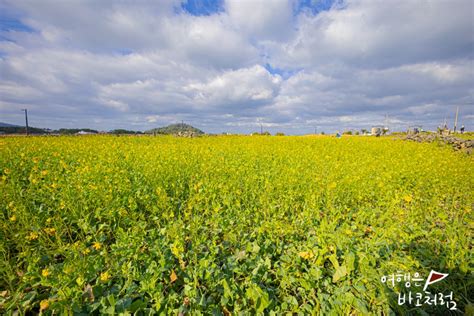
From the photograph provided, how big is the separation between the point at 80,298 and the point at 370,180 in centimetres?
607

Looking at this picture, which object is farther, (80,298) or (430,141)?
(430,141)

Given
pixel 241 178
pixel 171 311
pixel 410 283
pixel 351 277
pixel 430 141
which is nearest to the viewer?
pixel 171 311

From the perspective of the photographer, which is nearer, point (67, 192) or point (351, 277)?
point (351, 277)

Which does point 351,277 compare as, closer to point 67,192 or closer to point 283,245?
point 283,245

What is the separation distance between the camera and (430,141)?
53.2ft

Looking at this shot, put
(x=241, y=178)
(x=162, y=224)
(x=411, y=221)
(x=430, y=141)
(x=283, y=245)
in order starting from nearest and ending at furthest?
(x=283, y=245)
(x=411, y=221)
(x=162, y=224)
(x=241, y=178)
(x=430, y=141)

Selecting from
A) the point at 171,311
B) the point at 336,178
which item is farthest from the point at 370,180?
the point at 171,311

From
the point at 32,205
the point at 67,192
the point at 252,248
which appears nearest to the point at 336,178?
the point at 252,248

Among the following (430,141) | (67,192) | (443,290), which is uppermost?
(430,141)

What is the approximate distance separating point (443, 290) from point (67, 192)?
17.3ft

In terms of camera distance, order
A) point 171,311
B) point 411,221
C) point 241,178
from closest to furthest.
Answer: point 171,311 < point 411,221 < point 241,178

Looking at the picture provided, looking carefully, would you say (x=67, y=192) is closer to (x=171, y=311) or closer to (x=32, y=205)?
(x=32, y=205)

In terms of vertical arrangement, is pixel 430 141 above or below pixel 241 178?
above

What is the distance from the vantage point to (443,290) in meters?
2.04
